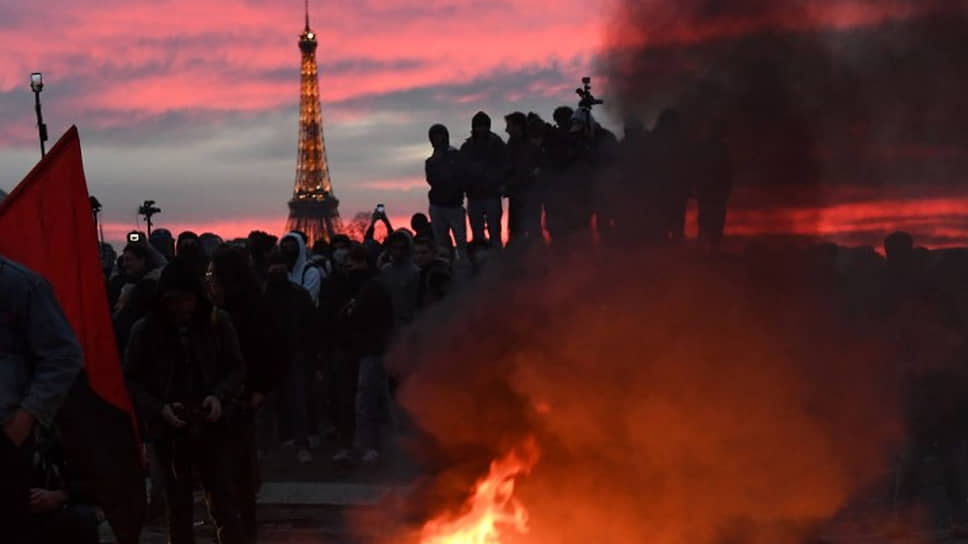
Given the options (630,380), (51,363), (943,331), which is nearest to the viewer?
(51,363)

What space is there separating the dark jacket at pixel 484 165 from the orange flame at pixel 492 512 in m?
6.13

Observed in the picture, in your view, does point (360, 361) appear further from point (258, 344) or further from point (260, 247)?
point (258, 344)

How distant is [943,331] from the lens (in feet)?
34.1

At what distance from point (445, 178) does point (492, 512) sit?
709cm

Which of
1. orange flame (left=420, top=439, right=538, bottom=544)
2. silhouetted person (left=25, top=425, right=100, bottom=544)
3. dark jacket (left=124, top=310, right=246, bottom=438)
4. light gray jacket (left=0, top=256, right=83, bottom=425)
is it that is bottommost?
orange flame (left=420, top=439, right=538, bottom=544)

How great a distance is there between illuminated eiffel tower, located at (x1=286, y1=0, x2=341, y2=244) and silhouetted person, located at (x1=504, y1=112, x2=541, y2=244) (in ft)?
274

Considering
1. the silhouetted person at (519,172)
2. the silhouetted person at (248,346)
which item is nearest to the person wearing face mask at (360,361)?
the silhouetted person at (519,172)

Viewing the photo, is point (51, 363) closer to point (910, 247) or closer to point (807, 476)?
point (807, 476)

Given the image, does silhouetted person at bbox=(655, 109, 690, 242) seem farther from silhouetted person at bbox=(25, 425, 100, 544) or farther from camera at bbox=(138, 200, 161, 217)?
camera at bbox=(138, 200, 161, 217)

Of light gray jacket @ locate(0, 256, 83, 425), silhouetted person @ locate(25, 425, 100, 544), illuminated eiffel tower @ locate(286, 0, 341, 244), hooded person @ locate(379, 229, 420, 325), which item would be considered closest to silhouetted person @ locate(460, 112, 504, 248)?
hooded person @ locate(379, 229, 420, 325)

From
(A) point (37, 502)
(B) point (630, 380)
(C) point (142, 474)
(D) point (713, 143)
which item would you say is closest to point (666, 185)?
(D) point (713, 143)

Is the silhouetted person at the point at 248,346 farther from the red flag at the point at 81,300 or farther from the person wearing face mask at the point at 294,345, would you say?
the person wearing face mask at the point at 294,345

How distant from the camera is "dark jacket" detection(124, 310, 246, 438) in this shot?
321 inches

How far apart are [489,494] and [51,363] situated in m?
3.20
